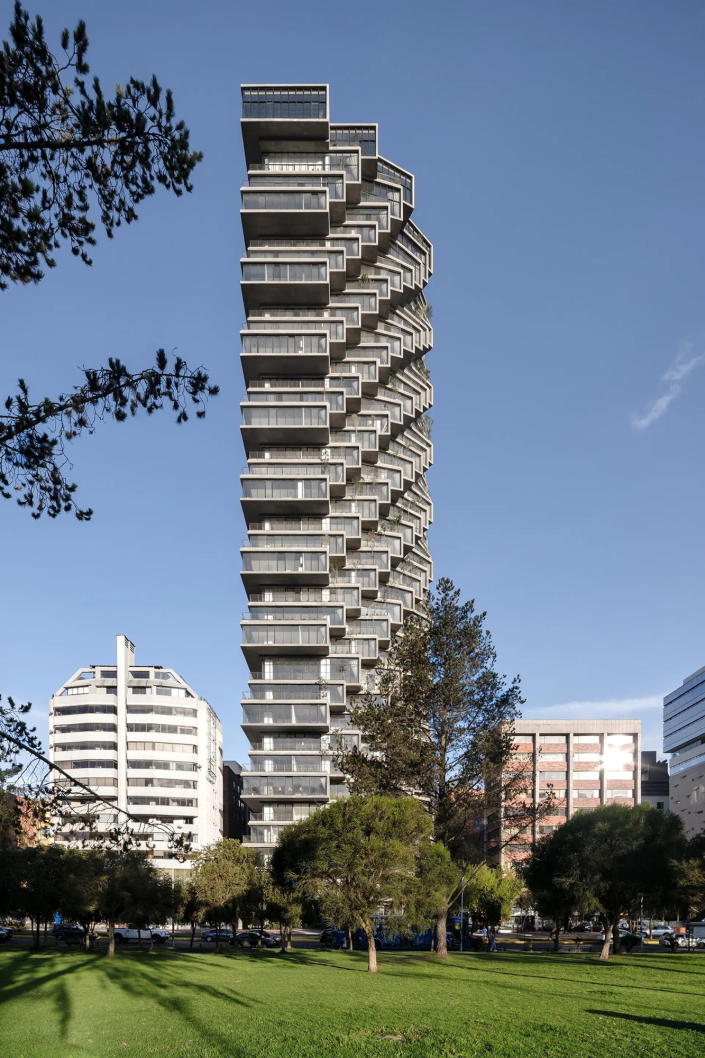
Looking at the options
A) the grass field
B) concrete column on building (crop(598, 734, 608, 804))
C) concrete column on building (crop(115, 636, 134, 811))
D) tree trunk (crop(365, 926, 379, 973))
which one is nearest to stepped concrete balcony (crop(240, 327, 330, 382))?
concrete column on building (crop(115, 636, 134, 811))

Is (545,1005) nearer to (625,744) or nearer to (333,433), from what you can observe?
(333,433)

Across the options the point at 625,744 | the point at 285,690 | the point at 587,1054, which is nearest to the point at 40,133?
the point at 587,1054

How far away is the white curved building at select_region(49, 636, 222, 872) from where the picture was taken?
15662 centimetres

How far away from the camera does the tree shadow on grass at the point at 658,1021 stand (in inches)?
955

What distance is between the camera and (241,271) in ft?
409

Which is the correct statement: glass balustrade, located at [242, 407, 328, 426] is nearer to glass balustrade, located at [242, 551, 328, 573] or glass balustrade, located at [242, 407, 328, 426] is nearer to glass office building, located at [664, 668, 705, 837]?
glass balustrade, located at [242, 551, 328, 573]

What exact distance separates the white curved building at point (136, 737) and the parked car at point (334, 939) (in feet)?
250

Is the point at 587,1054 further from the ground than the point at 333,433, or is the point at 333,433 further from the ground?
the point at 333,433

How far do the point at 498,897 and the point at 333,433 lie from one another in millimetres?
63477

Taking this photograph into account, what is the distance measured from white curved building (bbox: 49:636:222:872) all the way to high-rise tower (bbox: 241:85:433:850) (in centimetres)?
4477

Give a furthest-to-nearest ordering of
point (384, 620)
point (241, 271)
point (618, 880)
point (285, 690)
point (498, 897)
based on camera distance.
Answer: point (384, 620)
point (241, 271)
point (285, 690)
point (498, 897)
point (618, 880)

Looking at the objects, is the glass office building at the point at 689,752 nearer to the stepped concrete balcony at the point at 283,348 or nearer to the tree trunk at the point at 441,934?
the stepped concrete balcony at the point at 283,348

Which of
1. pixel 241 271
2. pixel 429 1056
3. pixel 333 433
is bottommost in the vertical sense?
pixel 429 1056

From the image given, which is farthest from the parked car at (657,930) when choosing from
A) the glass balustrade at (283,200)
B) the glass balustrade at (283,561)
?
Answer: the glass balustrade at (283,200)
